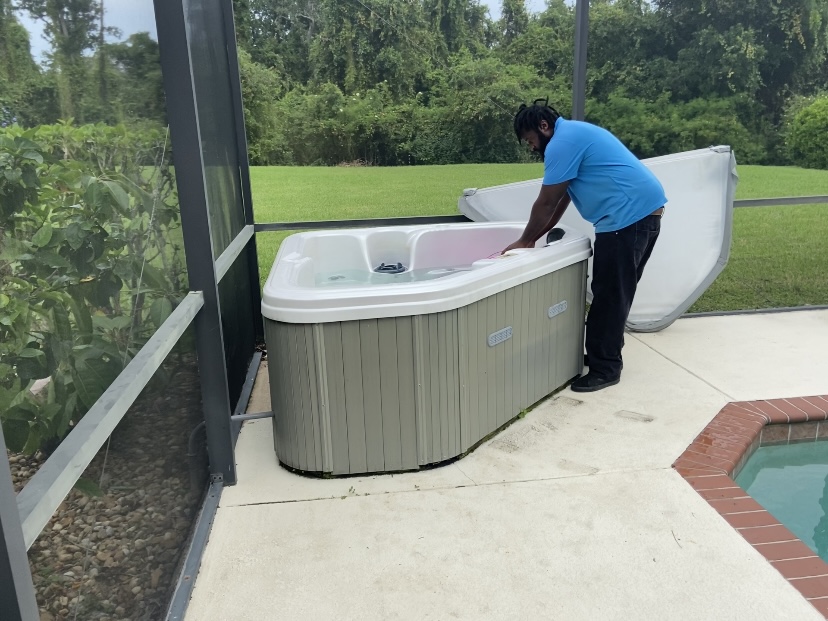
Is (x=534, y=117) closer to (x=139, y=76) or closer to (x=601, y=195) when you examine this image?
(x=601, y=195)

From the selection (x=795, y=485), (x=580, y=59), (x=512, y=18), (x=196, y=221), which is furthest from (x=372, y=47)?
(x=795, y=485)

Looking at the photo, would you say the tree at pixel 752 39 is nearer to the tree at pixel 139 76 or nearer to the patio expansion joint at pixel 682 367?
the patio expansion joint at pixel 682 367

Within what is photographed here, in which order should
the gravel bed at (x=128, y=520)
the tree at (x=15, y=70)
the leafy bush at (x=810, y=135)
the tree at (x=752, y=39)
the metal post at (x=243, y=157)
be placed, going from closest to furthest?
the tree at (x=15, y=70), the gravel bed at (x=128, y=520), the metal post at (x=243, y=157), the tree at (x=752, y=39), the leafy bush at (x=810, y=135)

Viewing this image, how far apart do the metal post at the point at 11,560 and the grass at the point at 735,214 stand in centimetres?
318

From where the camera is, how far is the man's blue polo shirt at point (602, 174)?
3.13 meters

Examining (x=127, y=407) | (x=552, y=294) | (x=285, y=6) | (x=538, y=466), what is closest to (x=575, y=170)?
(x=552, y=294)

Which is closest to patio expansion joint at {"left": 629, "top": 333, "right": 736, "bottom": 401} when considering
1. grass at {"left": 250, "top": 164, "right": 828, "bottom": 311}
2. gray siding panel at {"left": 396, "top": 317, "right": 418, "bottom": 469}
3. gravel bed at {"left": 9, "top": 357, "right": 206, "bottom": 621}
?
grass at {"left": 250, "top": 164, "right": 828, "bottom": 311}

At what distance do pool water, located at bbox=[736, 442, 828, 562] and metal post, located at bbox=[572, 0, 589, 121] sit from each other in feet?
7.81

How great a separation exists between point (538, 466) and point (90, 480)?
5.70 ft

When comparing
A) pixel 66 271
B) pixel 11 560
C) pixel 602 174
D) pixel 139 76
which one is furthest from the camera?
pixel 602 174

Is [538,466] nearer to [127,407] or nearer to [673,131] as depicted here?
[127,407]

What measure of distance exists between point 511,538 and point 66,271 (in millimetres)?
1558

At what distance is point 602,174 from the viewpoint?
10.4 feet

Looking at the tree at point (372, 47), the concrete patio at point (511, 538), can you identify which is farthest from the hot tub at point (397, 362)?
the tree at point (372, 47)
